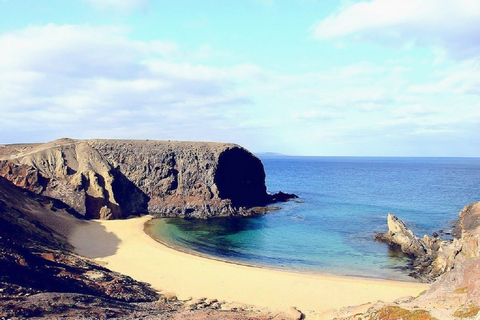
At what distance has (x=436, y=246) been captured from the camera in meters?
40.3

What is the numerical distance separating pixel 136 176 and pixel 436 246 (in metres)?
49.6

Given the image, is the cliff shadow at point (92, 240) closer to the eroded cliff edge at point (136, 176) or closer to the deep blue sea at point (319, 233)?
the eroded cliff edge at point (136, 176)

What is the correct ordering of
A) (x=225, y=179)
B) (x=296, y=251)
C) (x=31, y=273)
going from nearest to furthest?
(x=31, y=273) → (x=296, y=251) → (x=225, y=179)

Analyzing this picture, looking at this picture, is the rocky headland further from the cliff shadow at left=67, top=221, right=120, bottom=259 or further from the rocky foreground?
the cliff shadow at left=67, top=221, right=120, bottom=259

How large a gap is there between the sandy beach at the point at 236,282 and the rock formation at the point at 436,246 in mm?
3768

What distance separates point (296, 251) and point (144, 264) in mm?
17456

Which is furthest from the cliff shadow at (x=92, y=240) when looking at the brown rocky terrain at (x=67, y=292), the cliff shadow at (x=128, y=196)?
the cliff shadow at (x=128, y=196)

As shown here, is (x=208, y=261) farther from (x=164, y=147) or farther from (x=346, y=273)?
(x=164, y=147)

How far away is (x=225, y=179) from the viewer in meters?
71.7

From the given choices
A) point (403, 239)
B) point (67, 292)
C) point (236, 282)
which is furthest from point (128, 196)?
point (403, 239)

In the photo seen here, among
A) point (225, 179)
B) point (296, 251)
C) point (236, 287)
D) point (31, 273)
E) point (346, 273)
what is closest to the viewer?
point (31, 273)

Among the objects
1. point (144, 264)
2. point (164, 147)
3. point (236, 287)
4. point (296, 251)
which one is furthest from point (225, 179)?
point (236, 287)

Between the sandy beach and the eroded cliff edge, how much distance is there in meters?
16.5

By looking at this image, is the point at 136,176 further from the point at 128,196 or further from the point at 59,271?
the point at 59,271
